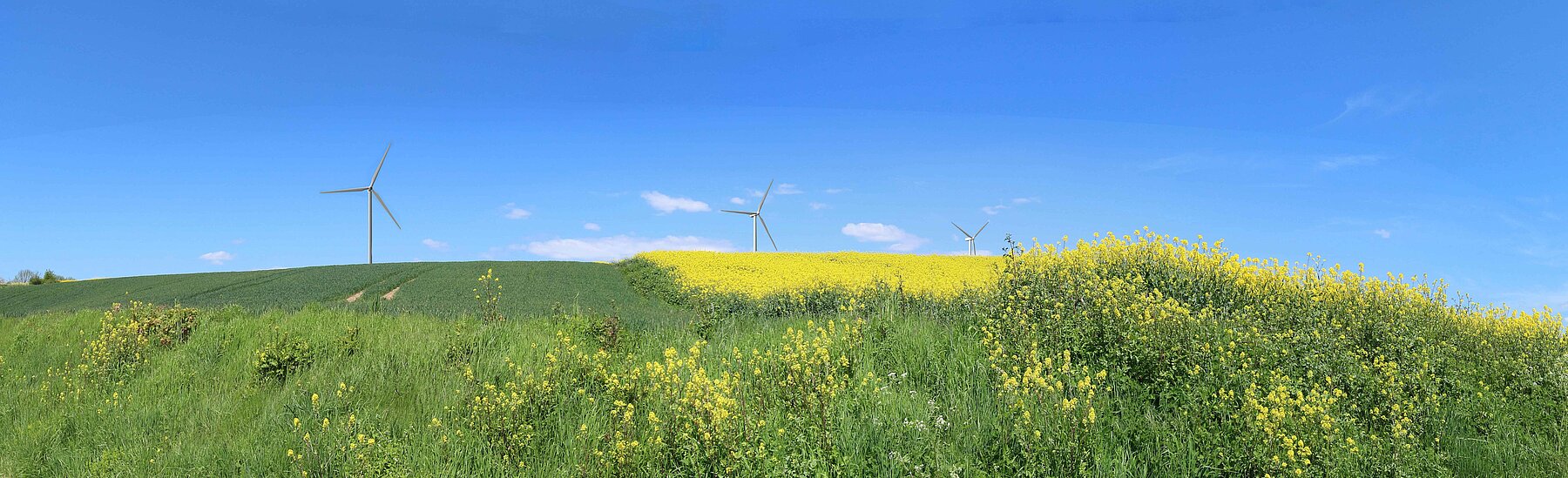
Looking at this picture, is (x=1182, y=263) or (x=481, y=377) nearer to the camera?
(x=481, y=377)

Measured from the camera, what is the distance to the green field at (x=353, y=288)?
75.9 ft

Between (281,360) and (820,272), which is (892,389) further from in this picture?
(820,272)

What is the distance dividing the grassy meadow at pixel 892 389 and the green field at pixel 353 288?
10.5m

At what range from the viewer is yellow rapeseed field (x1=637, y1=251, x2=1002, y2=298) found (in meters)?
18.4

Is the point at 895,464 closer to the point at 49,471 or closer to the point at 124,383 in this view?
the point at 49,471

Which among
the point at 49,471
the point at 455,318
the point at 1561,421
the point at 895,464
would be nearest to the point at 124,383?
the point at 49,471

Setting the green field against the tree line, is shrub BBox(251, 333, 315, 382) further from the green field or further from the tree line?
the tree line

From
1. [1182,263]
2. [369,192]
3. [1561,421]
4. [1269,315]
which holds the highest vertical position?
[369,192]

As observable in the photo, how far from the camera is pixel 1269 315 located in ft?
28.6

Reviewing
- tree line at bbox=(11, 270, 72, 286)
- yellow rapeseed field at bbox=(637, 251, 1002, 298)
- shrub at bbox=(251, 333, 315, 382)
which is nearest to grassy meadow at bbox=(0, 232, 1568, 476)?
shrub at bbox=(251, 333, 315, 382)

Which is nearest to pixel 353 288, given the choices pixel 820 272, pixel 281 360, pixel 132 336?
pixel 820 272

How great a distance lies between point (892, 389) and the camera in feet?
23.3

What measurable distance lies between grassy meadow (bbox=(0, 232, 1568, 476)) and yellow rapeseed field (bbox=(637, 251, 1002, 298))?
115 inches

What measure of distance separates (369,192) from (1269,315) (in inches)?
2000
